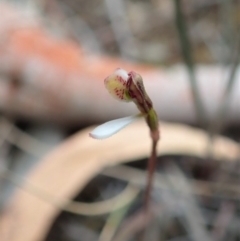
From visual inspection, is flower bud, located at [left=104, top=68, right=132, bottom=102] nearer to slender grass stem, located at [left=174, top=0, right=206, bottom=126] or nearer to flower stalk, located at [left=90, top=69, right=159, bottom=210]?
flower stalk, located at [left=90, top=69, right=159, bottom=210]

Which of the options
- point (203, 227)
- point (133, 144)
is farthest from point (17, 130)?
point (203, 227)

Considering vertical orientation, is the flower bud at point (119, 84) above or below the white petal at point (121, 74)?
below

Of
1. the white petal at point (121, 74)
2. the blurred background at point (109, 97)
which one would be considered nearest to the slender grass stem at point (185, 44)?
the blurred background at point (109, 97)

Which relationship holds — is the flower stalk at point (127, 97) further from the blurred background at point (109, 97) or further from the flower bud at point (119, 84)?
the blurred background at point (109, 97)

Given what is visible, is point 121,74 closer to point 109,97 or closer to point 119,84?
point 119,84

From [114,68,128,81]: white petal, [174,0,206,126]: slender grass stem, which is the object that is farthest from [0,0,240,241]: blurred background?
[114,68,128,81]: white petal

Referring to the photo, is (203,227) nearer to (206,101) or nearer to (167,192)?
(167,192)

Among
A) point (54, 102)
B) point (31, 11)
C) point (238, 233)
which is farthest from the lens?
point (31, 11)

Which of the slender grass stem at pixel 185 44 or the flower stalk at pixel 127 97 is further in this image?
the slender grass stem at pixel 185 44
